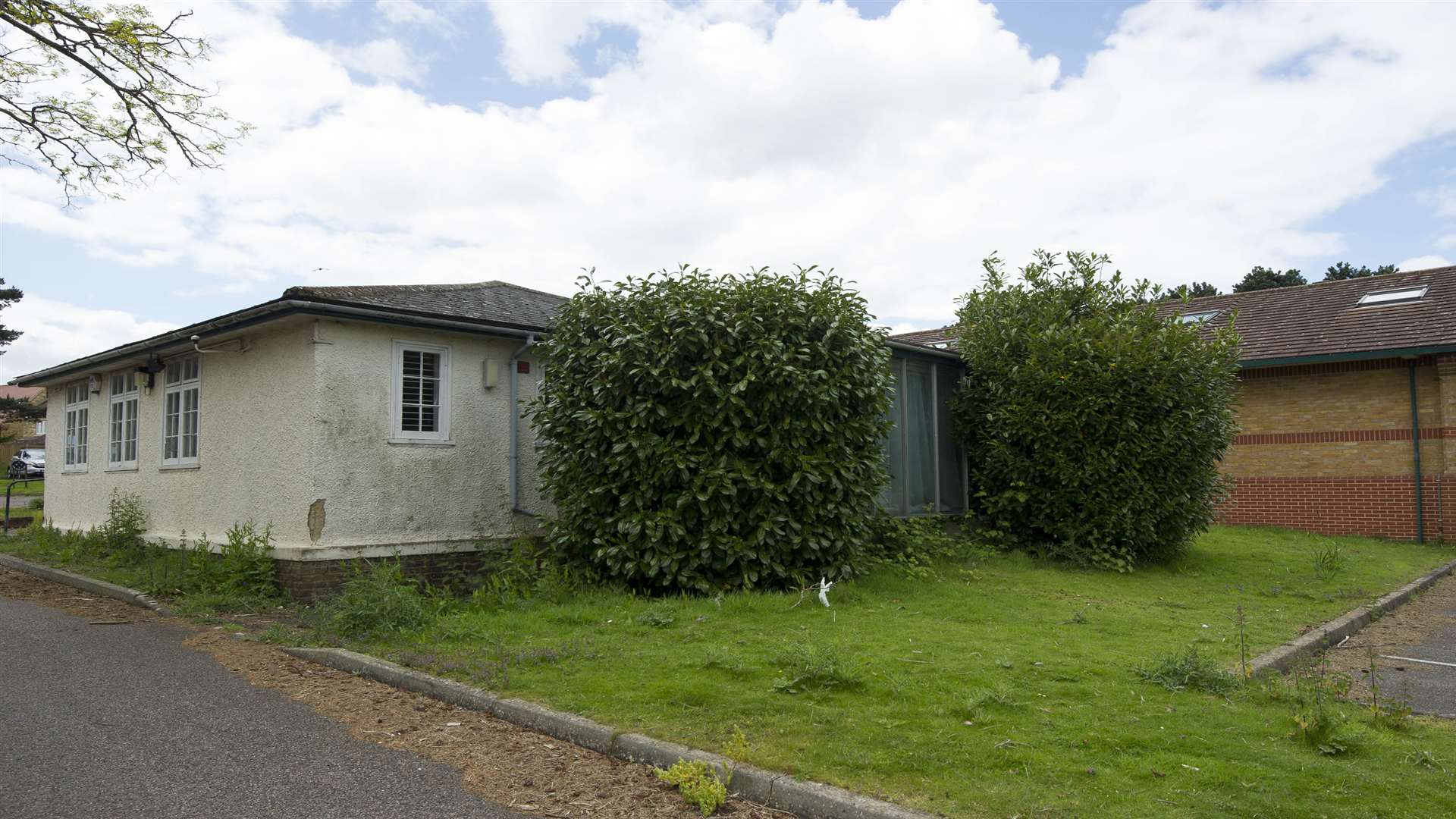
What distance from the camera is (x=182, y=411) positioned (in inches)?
461

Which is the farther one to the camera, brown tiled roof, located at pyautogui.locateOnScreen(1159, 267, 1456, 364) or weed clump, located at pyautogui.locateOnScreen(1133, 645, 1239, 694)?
brown tiled roof, located at pyautogui.locateOnScreen(1159, 267, 1456, 364)

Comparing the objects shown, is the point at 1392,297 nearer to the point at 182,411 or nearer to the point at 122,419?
the point at 182,411

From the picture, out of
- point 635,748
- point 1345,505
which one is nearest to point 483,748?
point 635,748

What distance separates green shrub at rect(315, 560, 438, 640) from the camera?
7.66 m

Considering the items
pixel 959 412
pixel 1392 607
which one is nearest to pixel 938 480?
pixel 959 412

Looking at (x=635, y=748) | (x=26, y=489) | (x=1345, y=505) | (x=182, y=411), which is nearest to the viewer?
(x=635, y=748)

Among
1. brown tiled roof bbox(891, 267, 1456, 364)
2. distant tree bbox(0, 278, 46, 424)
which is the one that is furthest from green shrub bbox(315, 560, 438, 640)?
distant tree bbox(0, 278, 46, 424)

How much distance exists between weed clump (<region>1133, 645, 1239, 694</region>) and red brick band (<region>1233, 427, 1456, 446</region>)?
1246 centimetres

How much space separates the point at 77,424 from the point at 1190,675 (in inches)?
629

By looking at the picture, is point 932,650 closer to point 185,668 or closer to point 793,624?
point 793,624

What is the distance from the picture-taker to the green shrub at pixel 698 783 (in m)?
Result: 4.16

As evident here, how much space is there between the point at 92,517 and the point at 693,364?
10.7 m

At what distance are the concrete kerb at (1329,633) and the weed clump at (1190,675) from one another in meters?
0.62

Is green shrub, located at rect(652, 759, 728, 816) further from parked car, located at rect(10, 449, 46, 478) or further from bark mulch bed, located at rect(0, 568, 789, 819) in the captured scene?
parked car, located at rect(10, 449, 46, 478)
